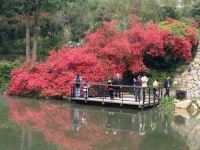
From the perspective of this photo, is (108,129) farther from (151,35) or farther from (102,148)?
(151,35)

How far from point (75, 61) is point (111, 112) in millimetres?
5590

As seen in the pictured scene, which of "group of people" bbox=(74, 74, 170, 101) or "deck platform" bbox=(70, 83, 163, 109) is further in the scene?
"group of people" bbox=(74, 74, 170, 101)

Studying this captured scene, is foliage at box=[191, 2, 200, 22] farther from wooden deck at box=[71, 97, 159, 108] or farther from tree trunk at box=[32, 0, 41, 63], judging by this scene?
wooden deck at box=[71, 97, 159, 108]

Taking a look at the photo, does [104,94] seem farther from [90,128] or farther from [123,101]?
[90,128]

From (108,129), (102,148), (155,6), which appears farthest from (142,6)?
(102,148)

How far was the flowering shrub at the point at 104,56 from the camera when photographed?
91.9 feet

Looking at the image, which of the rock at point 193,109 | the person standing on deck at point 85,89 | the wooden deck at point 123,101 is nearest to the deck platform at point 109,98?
the wooden deck at point 123,101

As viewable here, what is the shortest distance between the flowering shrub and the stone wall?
79 centimetres

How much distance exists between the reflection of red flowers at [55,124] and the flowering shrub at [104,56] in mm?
2518

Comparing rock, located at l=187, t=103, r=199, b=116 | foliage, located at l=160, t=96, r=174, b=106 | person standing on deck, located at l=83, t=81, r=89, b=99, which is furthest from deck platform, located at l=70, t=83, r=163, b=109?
rock, located at l=187, t=103, r=199, b=116

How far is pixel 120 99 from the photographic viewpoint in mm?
25750

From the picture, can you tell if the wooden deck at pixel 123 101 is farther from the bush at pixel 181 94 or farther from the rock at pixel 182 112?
the bush at pixel 181 94

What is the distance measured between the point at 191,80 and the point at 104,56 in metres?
6.08

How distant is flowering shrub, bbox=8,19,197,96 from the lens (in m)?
28.0
